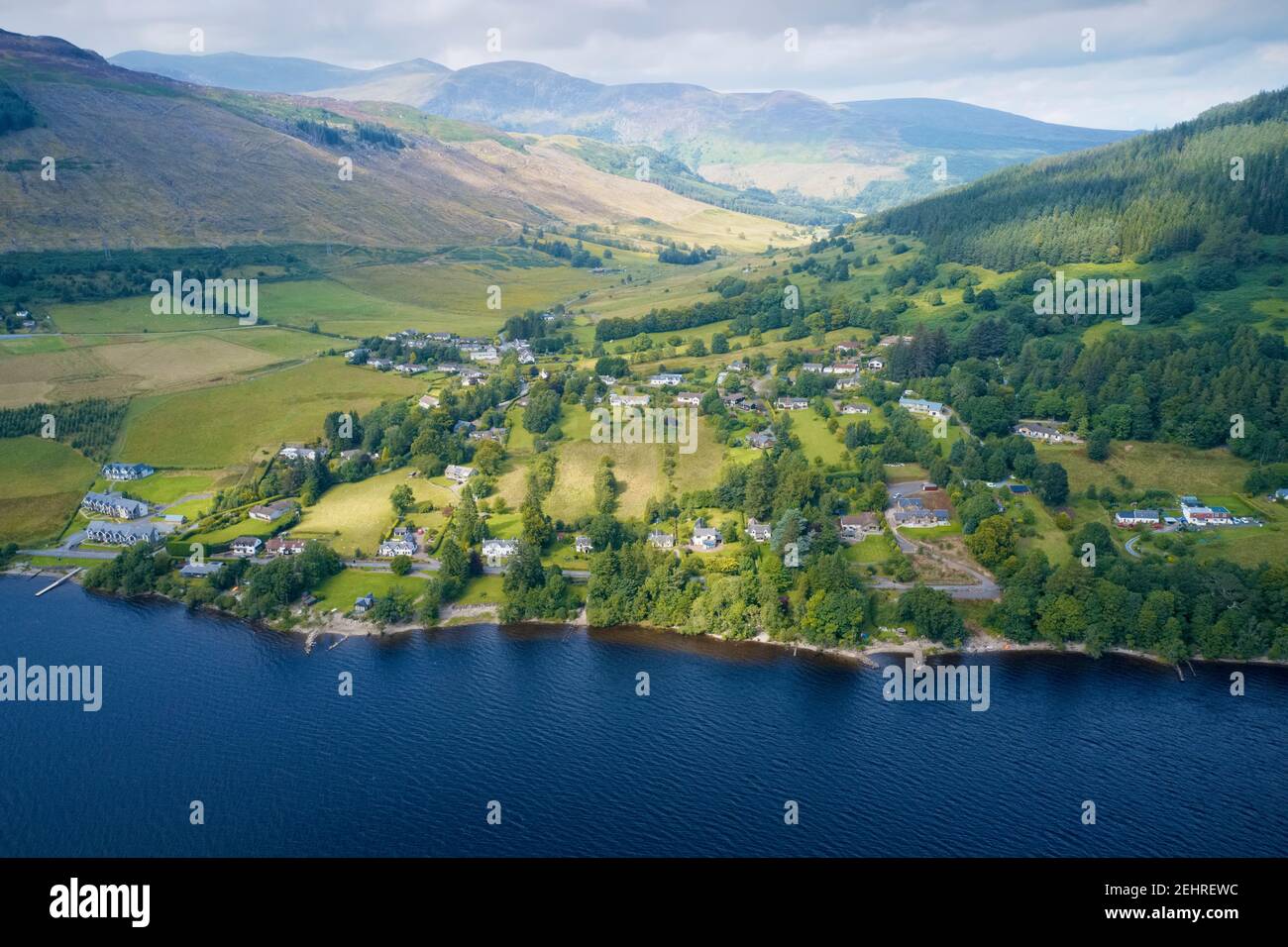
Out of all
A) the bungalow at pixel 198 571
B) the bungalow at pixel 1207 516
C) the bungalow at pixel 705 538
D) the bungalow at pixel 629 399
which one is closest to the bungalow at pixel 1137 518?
the bungalow at pixel 1207 516

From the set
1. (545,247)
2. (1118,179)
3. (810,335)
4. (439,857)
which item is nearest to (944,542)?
(439,857)

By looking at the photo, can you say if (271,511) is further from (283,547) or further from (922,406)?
(922,406)

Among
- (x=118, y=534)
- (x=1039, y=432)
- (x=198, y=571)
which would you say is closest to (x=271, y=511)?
(x=198, y=571)

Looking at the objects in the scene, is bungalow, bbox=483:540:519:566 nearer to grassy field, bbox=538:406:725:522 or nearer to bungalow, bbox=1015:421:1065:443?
grassy field, bbox=538:406:725:522

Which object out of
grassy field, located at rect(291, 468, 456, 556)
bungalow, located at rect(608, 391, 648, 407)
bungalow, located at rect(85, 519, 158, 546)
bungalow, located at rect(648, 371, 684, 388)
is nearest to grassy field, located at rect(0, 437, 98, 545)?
bungalow, located at rect(85, 519, 158, 546)

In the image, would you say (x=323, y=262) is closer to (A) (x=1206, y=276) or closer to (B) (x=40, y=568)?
(B) (x=40, y=568)

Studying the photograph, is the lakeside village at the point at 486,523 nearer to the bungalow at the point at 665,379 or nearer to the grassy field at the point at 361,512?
the grassy field at the point at 361,512
